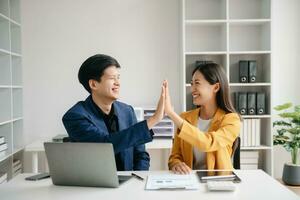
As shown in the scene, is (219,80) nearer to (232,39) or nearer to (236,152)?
(236,152)

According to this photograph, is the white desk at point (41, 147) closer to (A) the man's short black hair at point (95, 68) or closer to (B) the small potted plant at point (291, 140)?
(B) the small potted plant at point (291, 140)

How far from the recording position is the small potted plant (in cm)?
369

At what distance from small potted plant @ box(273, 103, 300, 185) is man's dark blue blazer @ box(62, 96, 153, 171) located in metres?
2.08

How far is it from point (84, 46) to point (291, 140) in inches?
96.8

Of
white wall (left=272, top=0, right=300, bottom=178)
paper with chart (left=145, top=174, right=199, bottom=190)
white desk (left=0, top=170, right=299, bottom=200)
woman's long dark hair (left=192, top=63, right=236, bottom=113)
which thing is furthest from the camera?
white wall (left=272, top=0, right=300, bottom=178)

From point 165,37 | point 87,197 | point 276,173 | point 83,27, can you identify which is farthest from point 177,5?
point 87,197

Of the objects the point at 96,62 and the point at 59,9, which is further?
the point at 59,9

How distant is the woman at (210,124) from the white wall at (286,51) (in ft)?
7.15

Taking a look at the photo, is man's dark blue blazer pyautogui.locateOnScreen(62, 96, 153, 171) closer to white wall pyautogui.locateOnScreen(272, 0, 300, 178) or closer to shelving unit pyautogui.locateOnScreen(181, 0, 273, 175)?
shelving unit pyautogui.locateOnScreen(181, 0, 273, 175)

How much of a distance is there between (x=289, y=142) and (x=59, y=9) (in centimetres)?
287

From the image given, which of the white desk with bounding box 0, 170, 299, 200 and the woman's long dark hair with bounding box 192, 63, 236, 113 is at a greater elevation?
the woman's long dark hair with bounding box 192, 63, 236, 113

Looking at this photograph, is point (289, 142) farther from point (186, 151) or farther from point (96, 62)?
point (96, 62)

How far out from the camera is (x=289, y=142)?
375 cm

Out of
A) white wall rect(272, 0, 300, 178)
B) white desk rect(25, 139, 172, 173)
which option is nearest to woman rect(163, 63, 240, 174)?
white desk rect(25, 139, 172, 173)
